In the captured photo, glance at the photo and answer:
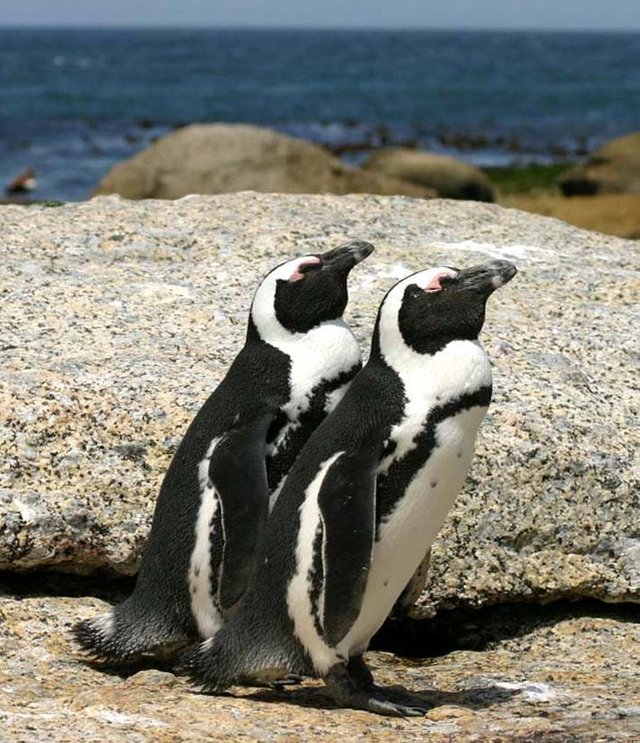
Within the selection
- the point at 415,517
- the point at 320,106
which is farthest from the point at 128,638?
the point at 320,106

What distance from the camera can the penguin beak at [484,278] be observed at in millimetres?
4086

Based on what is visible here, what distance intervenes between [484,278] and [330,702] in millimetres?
1293

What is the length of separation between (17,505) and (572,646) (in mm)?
1912

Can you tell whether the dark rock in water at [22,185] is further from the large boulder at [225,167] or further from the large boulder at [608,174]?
the large boulder at [225,167]

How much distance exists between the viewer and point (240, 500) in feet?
13.3

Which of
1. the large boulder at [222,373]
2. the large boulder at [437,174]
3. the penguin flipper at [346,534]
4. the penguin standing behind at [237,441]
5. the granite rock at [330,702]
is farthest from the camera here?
the large boulder at [437,174]

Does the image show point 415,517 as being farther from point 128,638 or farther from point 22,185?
point 22,185

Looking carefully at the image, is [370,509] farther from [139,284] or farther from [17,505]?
[139,284]

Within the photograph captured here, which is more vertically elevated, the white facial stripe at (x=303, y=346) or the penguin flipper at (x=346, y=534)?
the white facial stripe at (x=303, y=346)

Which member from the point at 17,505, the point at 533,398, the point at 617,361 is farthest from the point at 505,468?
the point at 17,505

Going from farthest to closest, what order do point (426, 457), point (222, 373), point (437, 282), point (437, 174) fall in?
point (437, 174)
point (222, 373)
point (437, 282)
point (426, 457)

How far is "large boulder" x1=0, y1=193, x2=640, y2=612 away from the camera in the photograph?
486 cm

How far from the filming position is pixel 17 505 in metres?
4.77

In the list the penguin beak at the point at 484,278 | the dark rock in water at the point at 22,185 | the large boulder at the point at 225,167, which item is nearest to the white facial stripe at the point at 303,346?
A: the penguin beak at the point at 484,278
